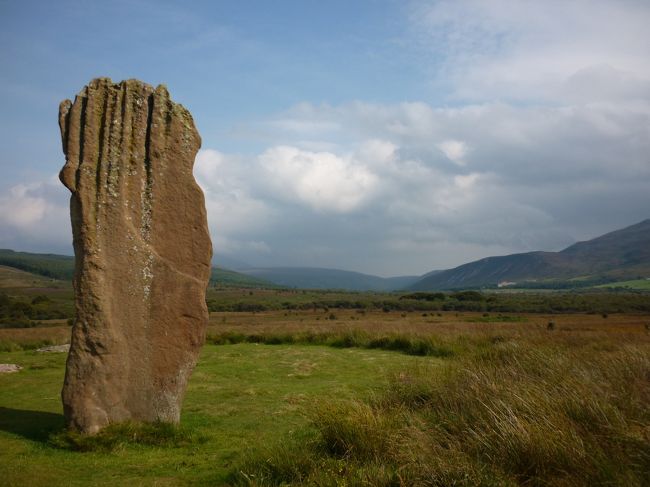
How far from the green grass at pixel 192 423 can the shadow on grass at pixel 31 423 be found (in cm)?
2

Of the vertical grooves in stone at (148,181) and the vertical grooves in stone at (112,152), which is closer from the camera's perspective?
the vertical grooves in stone at (112,152)

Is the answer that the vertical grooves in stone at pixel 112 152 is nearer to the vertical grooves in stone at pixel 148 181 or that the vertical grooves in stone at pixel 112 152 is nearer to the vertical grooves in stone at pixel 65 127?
the vertical grooves in stone at pixel 148 181

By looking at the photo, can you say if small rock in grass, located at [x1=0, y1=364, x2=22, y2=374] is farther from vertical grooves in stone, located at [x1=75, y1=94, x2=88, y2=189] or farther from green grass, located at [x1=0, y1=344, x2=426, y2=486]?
vertical grooves in stone, located at [x1=75, y1=94, x2=88, y2=189]

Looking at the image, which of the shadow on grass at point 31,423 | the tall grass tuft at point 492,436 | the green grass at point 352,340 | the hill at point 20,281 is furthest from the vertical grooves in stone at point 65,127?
the hill at point 20,281

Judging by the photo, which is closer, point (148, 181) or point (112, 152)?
point (112, 152)

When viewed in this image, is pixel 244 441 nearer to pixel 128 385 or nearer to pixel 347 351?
pixel 128 385

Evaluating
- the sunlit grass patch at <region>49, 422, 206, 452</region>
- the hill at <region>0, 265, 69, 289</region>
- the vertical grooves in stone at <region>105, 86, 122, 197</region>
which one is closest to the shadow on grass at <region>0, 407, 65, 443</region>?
the sunlit grass patch at <region>49, 422, 206, 452</region>

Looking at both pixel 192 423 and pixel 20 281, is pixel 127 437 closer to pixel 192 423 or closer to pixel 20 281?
pixel 192 423

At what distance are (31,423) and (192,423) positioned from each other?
307 cm

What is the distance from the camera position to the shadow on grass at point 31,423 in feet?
29.4

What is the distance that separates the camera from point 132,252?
31.4ft

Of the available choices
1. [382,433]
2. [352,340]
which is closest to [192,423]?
[382,433]

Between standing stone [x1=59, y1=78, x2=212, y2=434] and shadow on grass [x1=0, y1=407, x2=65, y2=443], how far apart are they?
69 cm

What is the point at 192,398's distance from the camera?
39.8 feet
